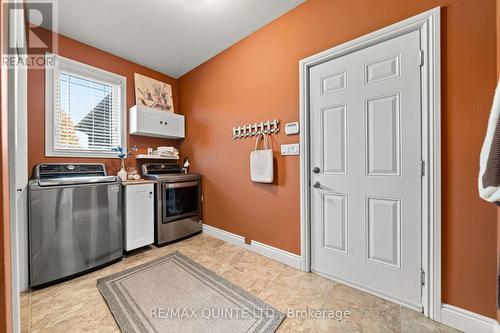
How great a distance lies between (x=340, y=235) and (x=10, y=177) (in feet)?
6.82

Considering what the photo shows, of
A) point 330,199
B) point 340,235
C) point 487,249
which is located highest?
point 330,199

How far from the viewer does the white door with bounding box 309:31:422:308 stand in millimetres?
1377

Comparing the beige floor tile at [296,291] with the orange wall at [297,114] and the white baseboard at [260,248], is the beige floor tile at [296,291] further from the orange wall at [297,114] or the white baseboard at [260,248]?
the orange wall at [297,114]

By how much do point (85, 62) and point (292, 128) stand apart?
2.70m

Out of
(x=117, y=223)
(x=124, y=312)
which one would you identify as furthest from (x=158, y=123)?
(x=124, y=312)

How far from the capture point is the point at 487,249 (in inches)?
44.8

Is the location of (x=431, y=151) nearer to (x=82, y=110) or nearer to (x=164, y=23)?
(x=164, y=23)

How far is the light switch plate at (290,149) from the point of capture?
6.35 feet

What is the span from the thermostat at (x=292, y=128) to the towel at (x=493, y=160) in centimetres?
130

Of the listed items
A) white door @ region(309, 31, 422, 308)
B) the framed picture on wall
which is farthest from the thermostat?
the framed picture on wall

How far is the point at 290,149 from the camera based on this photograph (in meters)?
1.98

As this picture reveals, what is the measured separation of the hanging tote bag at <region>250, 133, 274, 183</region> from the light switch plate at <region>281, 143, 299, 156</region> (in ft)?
0.44

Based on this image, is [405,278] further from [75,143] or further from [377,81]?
[75,143]

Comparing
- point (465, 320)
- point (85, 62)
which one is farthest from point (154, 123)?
point (465, 320)
